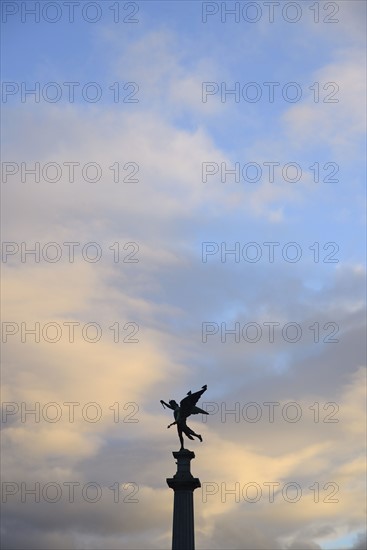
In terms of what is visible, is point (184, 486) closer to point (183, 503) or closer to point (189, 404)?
point (183, 503)

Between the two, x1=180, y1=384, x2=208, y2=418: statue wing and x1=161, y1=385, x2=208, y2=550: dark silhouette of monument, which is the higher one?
x1=180, y1=384, x2=208, y2=418: statue wing

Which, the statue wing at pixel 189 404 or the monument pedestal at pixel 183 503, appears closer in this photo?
the monument pedestal at pixel 183 503

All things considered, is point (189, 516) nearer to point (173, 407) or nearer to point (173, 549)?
point (173, 549)

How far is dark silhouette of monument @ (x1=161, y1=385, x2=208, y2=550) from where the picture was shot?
64.6 meters

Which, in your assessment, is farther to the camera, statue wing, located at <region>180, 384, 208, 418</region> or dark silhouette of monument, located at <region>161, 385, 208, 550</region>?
statue wing, located at <region>180, 384, 208, 418</region>

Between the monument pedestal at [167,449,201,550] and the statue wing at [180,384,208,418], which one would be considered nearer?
the monument pedestal at [167,449,201,550]

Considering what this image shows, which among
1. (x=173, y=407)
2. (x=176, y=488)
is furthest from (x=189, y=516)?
(x=173, y=407)

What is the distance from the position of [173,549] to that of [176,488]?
336cm

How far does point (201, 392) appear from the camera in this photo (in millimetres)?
68000

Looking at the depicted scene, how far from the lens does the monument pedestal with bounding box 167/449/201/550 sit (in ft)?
212

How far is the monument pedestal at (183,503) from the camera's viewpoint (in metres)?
64.5

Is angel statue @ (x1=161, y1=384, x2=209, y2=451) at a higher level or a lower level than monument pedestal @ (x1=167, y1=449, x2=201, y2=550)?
higher

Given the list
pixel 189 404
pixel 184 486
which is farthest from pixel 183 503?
pixel 189 404

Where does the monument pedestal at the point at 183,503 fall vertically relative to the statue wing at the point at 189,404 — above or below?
below
